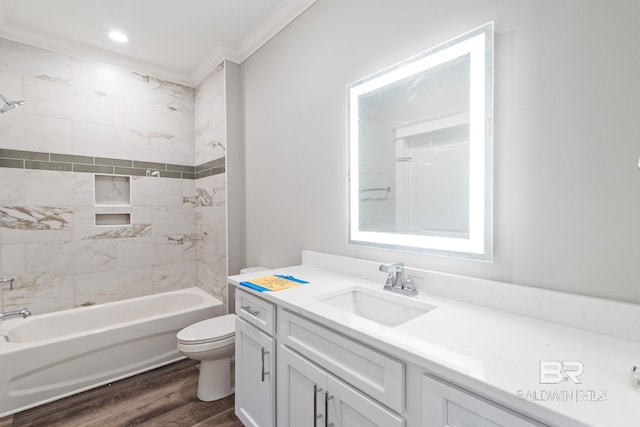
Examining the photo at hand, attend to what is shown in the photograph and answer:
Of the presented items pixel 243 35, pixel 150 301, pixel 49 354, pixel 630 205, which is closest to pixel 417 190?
pixel 630 205

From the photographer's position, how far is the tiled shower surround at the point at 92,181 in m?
2.37

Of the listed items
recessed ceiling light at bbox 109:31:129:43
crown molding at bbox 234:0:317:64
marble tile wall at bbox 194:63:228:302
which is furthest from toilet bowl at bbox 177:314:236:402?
recessed ceiling light at bbox 109:31:129:43

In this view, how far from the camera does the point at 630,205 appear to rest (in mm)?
884

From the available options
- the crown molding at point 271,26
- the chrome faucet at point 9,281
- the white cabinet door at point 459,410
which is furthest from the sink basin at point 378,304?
the chrome faucet at point 9,281

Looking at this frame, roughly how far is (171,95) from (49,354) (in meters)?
2.48

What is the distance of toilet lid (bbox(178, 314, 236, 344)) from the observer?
1923 mm

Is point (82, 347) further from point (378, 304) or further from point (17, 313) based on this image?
point (378, 304)

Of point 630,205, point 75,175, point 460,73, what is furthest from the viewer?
point 75,175

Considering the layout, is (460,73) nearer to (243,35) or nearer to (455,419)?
(455,419)

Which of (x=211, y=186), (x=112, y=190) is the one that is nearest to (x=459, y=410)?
(x=211, y=186)

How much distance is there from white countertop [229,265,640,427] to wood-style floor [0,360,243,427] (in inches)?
48.6

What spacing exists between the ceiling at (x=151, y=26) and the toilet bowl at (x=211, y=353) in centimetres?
225

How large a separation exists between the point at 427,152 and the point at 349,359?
94 cm

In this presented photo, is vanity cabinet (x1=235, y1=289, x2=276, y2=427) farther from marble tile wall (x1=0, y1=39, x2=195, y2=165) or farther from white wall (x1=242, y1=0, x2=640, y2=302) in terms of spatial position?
marble tile wall (x1=0, y1=39, x2=195, y2=165)
